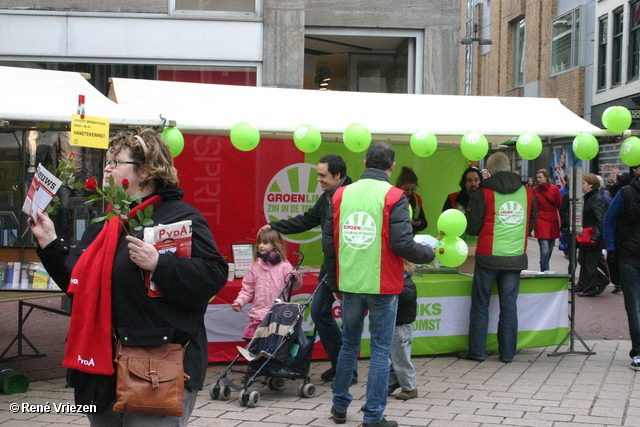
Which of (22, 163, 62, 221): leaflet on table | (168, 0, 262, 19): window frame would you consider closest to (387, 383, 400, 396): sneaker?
(22, 163, 62, 221): leaflet on table

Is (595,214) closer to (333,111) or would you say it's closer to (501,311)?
(501,311)

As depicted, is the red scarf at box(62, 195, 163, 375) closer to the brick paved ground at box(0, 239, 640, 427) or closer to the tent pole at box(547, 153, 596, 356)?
the brick paved ground at box(0, 239, 640, 427)

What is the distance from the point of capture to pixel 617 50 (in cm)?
2083

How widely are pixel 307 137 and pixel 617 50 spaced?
17963 mm

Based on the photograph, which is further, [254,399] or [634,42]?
[634,42]

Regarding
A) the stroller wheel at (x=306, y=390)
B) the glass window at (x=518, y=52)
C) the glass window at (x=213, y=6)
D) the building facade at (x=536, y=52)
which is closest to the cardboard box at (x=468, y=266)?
the stroller wheel at (x=306, y=390)

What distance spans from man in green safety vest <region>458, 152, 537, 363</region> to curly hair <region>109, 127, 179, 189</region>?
438 centimetres

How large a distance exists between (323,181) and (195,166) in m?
1.76

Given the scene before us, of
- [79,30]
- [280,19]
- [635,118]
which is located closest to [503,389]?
[280,19]

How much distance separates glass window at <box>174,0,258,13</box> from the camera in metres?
10.9

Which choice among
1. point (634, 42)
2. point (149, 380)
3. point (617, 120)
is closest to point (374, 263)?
point (149, 380)

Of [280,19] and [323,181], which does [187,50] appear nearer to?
[280,19]

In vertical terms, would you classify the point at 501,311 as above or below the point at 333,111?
below

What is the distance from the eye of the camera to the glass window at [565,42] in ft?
75.3
